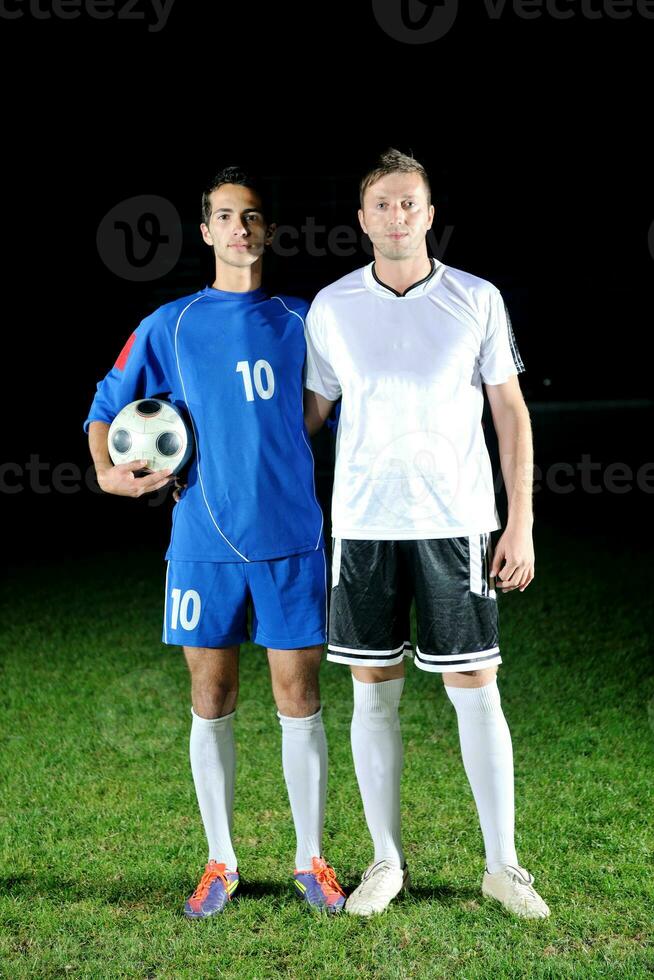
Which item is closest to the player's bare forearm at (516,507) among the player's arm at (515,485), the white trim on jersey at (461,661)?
the player's arm at (515,485)

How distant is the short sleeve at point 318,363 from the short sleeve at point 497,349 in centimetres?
37

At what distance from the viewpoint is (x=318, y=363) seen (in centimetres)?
248

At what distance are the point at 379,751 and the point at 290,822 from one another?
0.82 metres

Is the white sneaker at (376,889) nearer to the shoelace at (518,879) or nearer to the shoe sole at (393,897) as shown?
the shoe sole at (393,897)

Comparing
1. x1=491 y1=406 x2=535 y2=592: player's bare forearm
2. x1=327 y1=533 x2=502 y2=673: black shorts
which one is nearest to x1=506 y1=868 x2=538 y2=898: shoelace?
x1=327 y1=533 x2=502 y2=673: black shorts

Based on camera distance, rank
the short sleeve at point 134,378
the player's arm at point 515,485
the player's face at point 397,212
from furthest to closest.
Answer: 1. the short sleeve at point 134,378
2. the player's arm at point 515,485
3. the player's face at point 397,212

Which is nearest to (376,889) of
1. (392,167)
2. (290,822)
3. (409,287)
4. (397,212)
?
(290,822)

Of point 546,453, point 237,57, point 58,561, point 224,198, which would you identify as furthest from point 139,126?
point 224,198

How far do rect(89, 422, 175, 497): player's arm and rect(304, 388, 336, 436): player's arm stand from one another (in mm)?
377

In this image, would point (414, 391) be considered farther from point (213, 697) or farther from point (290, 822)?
point (290, 822)

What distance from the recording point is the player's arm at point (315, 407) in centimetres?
253

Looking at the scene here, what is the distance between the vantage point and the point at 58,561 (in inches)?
299

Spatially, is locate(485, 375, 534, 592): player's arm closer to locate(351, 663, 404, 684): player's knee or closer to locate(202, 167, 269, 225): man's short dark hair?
locate(351, 663, 404, 684): player's knee

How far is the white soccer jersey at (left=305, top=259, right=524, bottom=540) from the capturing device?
2361 millimetres
